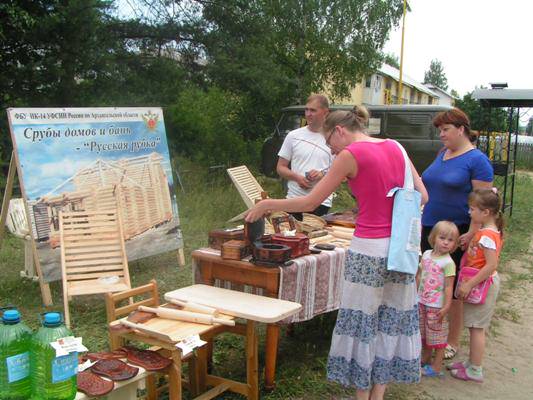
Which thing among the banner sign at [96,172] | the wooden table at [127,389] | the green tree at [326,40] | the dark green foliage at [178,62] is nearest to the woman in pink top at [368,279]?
the wooden table at [127,389]

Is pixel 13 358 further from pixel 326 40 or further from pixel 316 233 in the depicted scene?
pixel 326 40

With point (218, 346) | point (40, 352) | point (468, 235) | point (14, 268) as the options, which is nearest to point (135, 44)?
point (14, 268)

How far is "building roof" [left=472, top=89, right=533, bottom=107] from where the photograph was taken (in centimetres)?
853

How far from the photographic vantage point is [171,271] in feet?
18.5

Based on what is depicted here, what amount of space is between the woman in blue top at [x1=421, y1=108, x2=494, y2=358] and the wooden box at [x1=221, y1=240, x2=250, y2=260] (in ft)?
4.40

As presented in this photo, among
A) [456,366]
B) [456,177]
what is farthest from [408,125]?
[456,366]

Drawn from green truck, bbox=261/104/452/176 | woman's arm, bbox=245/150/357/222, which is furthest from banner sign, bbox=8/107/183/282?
green truck, bbox=261/104/452/176

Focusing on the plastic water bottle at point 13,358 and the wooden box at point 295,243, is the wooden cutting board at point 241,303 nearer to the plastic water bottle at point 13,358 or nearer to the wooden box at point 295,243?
the wooden box at point 295,243

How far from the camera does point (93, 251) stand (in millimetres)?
4531

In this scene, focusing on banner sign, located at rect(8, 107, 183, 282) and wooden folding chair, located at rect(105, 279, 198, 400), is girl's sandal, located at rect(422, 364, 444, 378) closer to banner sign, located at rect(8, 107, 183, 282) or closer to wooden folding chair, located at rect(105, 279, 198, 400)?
wooden folding chair, located at rect(105, 279, 198, 400)

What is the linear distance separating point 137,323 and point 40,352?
2.01 ft

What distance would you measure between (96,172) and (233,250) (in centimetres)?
254

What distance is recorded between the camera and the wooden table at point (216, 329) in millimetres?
2322

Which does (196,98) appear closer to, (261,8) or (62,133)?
(261,8)
